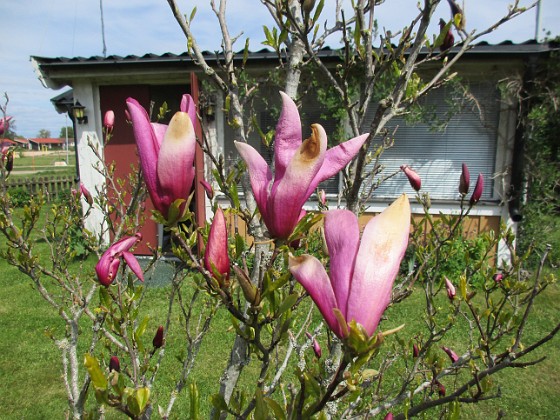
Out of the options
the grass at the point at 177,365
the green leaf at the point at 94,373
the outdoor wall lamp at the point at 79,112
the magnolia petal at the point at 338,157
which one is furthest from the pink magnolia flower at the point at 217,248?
the outdoor wall lamp at the point at 79,112

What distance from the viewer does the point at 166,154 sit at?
0.67m

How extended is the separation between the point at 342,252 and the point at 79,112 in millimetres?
6408

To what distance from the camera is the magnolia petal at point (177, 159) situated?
66 cm

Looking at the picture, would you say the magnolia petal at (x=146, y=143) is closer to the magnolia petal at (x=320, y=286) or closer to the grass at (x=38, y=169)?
the magnolia petal at (x=320, y=286)

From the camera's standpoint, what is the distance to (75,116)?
6.12 metres

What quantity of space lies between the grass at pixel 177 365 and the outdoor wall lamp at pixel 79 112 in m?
2.54

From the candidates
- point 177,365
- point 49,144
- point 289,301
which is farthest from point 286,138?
point 49,144

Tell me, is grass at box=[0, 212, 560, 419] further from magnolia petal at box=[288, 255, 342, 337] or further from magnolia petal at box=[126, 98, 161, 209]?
magnolia petal at box=[288, 255, 342, 337]

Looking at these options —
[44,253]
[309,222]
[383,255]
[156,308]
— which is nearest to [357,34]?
[309,222]

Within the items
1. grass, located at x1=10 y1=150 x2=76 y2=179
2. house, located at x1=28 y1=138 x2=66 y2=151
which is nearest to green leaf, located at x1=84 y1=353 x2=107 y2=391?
grass, located at x1=10 y1=150 x2=76 y2=179

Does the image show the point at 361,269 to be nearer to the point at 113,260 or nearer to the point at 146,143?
the point at 146,143

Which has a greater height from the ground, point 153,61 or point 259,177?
point 153,61

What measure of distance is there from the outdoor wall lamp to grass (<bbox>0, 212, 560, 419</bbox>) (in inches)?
100.0

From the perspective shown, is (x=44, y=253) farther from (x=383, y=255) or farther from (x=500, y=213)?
(x=383, y=255)
